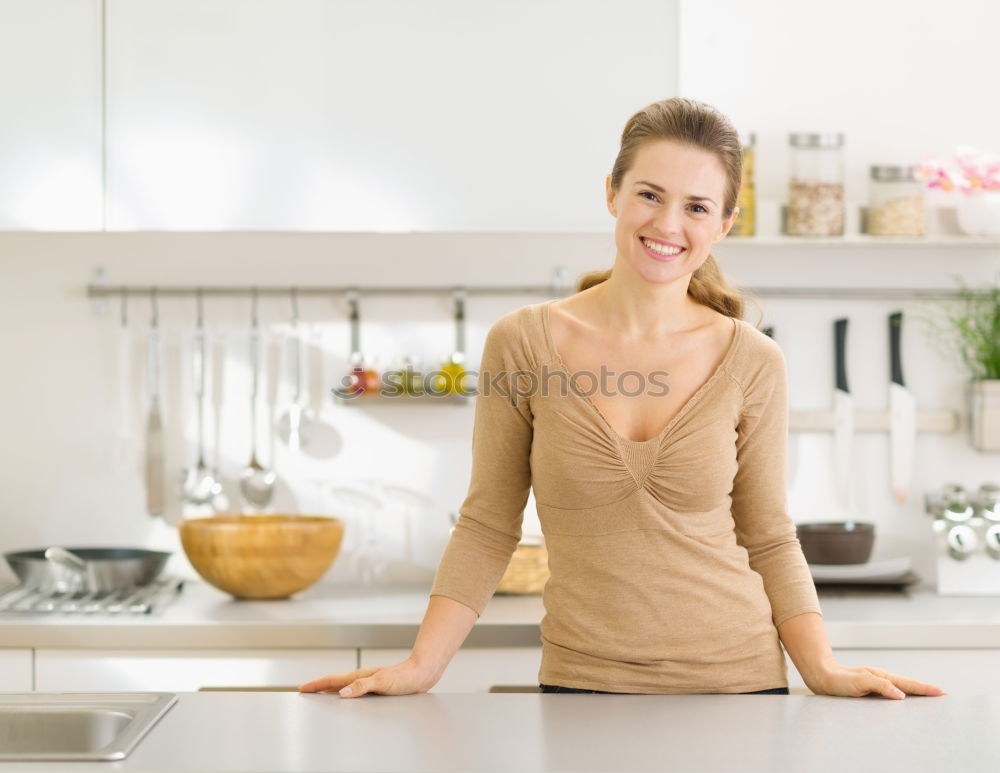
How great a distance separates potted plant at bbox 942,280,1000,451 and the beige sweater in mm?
1342

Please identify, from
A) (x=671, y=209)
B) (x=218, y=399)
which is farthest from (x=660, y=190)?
(x=218, y=399)

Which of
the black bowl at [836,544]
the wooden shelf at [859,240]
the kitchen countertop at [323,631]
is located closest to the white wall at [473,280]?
the wooden shelf at [859,240]

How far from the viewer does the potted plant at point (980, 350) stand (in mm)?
2627

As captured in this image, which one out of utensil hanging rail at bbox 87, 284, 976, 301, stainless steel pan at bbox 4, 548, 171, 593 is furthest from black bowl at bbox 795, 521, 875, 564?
stainless steel pan at bbox 4, 548, 171, 593

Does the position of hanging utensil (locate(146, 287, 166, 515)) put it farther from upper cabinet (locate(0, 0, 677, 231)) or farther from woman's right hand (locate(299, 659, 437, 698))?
woman's right hand (locate(299, 659, 437, 698))

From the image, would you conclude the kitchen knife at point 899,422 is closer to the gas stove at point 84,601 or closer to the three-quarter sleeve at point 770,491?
the three-quarter sleeve at point 770,491

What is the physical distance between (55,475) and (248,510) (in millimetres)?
445

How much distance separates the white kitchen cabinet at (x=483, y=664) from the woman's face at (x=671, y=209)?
980mm

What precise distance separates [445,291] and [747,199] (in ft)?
2.30

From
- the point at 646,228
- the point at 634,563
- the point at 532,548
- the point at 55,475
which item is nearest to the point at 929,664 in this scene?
the point at 532,548

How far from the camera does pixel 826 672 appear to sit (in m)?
1.34

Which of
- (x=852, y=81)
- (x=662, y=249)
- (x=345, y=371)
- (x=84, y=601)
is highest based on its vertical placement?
(x=852, y=81)

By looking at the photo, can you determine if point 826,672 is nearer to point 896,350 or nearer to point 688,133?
point 688,133

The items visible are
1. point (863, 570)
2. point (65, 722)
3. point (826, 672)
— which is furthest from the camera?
point (863, 570)
